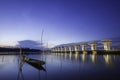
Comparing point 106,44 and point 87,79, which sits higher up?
point 106,44

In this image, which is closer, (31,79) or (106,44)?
(31,79)

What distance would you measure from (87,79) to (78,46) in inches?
6577

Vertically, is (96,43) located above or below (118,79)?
above

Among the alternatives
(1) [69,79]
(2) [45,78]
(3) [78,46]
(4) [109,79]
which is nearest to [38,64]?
(2) [45,78]

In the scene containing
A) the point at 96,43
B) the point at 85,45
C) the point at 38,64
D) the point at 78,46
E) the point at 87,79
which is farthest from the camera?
the point at 78,46

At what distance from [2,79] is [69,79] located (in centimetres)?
950

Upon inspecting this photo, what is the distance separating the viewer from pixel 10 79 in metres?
21.1

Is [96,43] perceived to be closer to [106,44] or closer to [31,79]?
[106,44]

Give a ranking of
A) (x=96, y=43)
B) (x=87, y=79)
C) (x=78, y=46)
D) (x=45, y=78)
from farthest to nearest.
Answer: (x=78, y=46), (x=96, y=43), (x=45, y=78), (x=87, y=79)

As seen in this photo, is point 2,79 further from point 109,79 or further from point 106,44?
point 106,44

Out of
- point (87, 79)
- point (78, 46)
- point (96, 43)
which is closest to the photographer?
point (87, 79)

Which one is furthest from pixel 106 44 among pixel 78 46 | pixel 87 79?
pixel 87 79

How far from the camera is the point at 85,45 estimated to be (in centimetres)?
16662

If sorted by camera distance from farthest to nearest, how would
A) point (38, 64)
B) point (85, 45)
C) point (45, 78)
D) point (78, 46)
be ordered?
point (78, 46) < point (85, 45) < point (38, 64) < point (45, 78)
